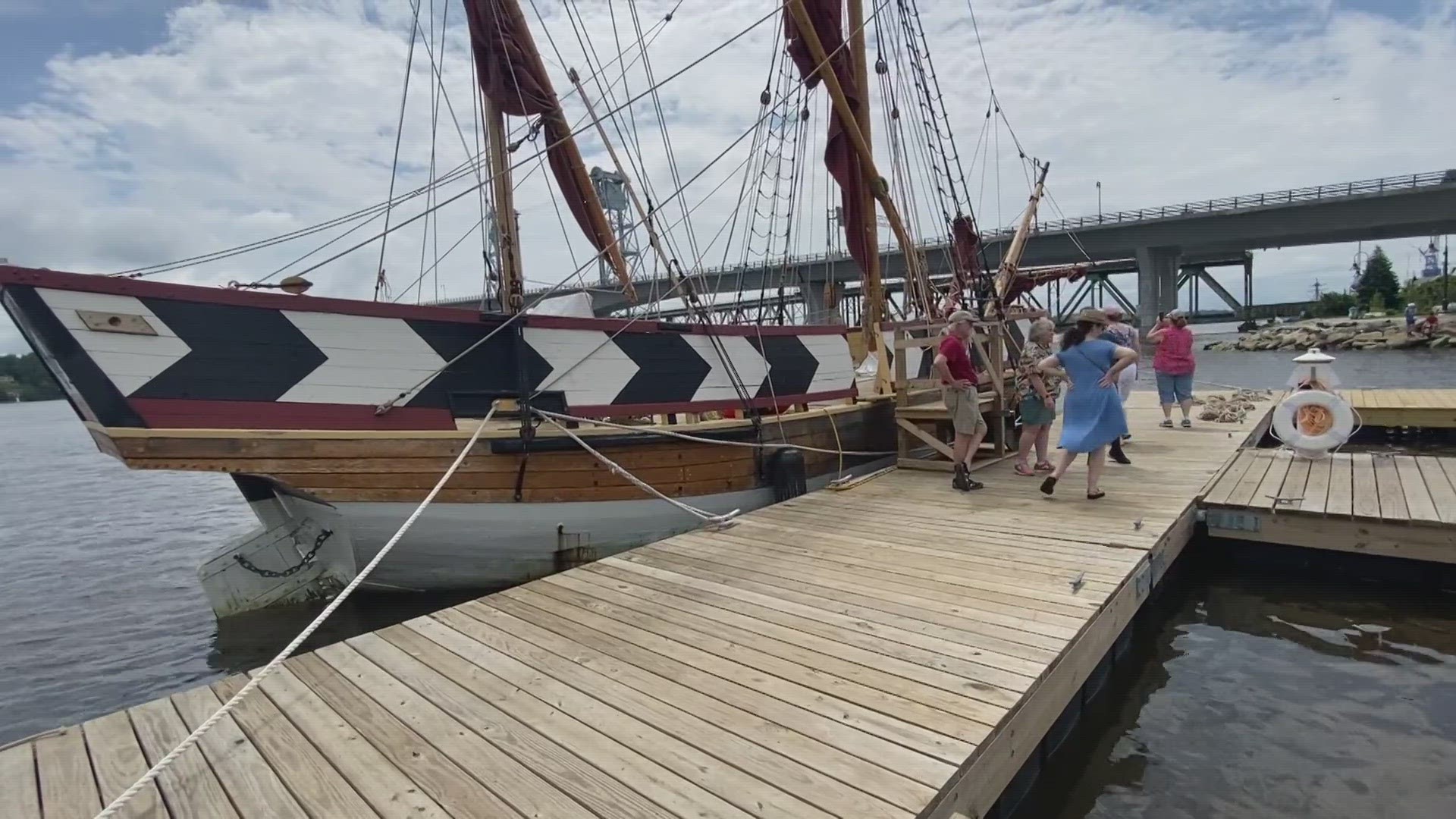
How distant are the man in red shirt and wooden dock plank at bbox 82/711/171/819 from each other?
571 centimetres

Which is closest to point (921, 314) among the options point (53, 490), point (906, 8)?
point (906, 8)

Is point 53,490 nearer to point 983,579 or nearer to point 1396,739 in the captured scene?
point 983,579

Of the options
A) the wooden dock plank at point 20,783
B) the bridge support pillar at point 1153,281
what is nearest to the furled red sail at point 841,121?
the wooden dock plank at point 20,783

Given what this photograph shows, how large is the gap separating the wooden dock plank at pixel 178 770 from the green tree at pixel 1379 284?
77.0 meters

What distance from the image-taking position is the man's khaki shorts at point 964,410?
6.61 m

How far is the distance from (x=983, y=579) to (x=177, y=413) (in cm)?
491

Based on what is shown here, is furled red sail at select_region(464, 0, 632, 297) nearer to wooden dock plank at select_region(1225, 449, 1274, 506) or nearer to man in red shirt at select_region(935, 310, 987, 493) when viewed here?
man in red shirt at select_region(935, 310, 987, 493)

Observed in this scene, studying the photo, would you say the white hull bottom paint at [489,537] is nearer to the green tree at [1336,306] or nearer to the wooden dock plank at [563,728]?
the wooden dock plank at [563,728]

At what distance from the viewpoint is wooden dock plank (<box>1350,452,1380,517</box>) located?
5301 mm

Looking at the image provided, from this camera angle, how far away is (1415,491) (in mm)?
5719

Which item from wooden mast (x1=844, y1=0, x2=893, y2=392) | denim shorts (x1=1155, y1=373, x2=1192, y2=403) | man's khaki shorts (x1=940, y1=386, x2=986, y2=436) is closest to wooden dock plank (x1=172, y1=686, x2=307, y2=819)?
man's khaki shorts (x1=940, y1=386, x2=986, y2=436)

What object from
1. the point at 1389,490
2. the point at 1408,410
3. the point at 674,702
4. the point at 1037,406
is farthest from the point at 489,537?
the point at 1408,410

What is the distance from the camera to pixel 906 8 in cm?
1312

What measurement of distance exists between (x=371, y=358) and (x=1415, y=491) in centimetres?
787
